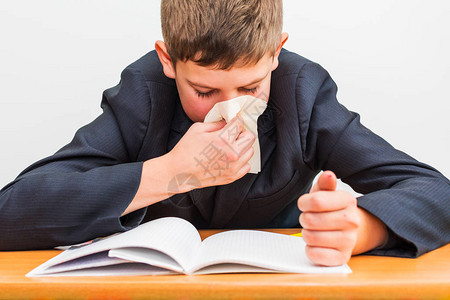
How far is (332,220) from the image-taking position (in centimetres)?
71

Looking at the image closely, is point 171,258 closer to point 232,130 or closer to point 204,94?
point 232,130

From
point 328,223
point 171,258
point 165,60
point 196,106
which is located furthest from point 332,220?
point 165,60

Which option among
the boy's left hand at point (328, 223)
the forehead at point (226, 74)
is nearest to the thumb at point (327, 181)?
the boy's left hand at point (328, 223)

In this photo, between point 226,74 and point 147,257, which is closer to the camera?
point 147,257

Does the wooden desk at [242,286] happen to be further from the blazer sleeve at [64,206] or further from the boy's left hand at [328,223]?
the blazer sleeve at [64,206]

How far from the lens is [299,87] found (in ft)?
3.61

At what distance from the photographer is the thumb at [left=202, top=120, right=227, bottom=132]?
0.96 metres

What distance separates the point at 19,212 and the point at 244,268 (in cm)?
47

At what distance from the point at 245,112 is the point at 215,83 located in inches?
3.6

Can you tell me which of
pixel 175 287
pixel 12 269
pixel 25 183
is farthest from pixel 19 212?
pixel 175 287

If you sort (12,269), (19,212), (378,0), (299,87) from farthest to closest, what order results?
(378,0), (299,87), (19,212), (12,269)

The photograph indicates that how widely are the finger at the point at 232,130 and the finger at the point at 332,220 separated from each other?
0.86ft

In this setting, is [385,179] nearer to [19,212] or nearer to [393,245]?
[393,245]

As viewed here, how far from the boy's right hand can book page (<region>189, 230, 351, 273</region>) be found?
0.13 meters
